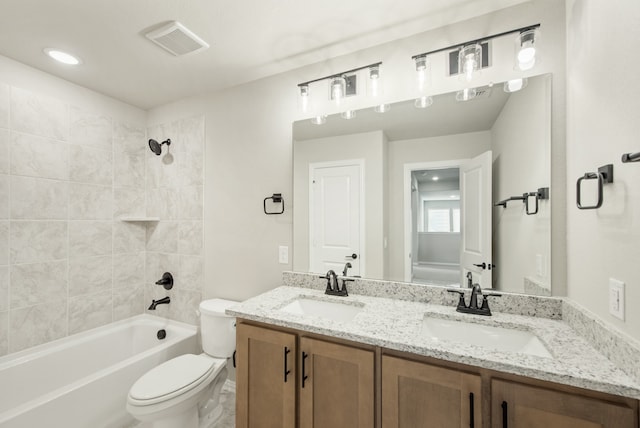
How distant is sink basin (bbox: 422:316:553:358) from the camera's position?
44.1 inches

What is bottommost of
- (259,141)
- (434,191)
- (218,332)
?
(218,332)

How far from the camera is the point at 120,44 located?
1650 millimetres

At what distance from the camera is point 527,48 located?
124 centimetres

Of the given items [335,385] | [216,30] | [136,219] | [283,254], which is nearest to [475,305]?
[335,385]

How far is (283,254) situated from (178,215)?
46.0 inches

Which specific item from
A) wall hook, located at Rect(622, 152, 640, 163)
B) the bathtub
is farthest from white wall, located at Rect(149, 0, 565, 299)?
wall hook, located at Rect(622, 152, 640, 163)

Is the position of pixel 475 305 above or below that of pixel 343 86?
below

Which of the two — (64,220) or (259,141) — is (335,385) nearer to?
(259,141)

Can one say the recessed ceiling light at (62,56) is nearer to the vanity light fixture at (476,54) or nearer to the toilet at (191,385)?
the toilet at (191,385)

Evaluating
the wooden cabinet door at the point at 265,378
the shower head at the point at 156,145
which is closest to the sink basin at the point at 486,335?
the wooden cabinet door at the point at 265,378

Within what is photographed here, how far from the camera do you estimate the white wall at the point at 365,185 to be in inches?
65.2

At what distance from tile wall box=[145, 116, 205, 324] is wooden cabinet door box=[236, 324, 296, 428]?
1145 millimetres

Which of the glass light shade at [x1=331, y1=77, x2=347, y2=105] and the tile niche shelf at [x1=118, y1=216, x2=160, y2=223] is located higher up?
the glass light shade at [x1=331, y1=77, x2=347, y2=105]

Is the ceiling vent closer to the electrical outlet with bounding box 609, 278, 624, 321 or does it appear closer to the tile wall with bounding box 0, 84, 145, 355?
the tile wall with bounding box 0, 84, 145, 355
